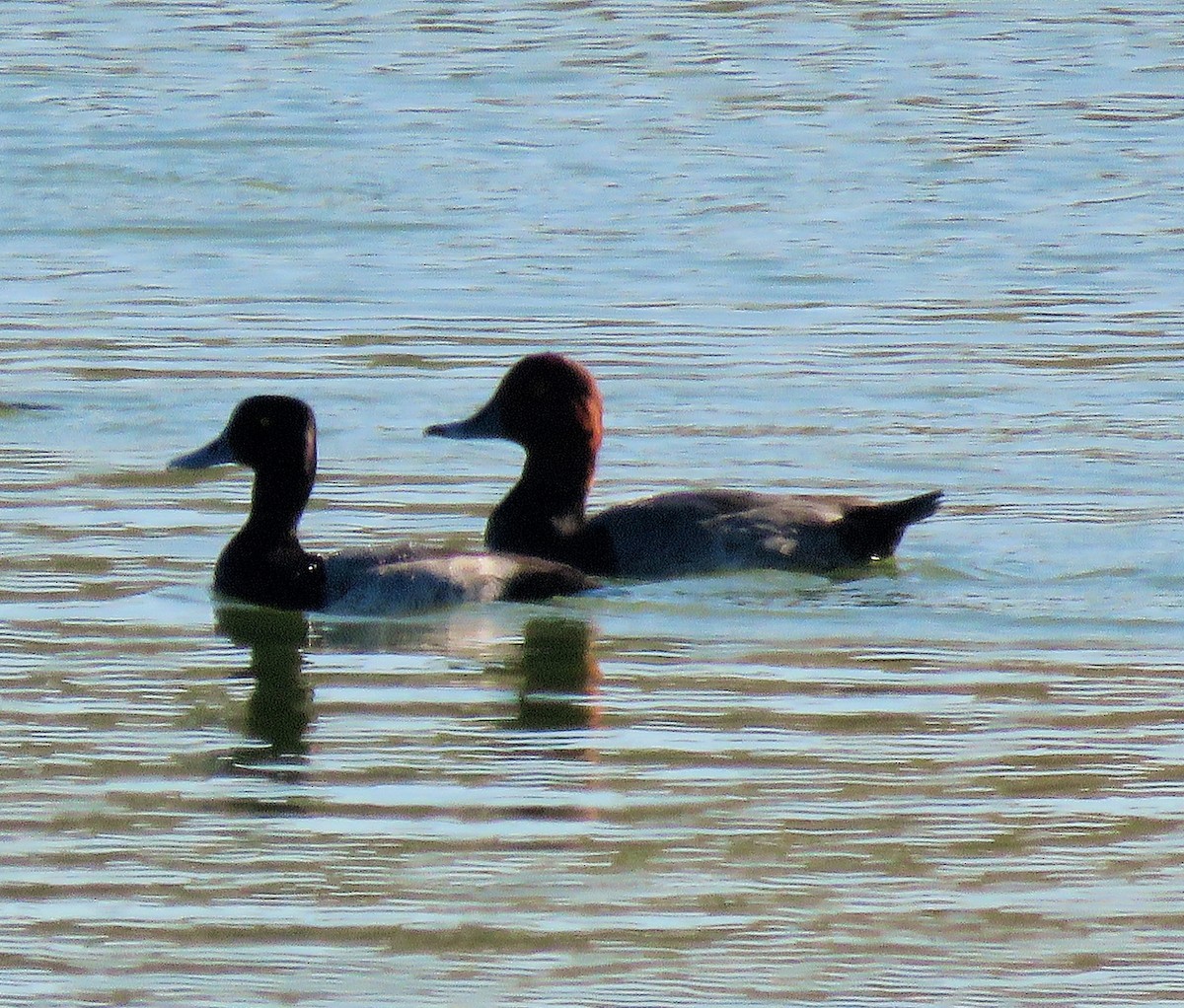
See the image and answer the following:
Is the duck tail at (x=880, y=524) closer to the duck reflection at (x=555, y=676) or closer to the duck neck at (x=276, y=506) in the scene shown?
the duck reflection at (x=555, y=676)

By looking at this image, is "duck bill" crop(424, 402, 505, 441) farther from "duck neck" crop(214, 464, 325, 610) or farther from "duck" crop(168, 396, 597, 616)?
"duck neck" crop(214, 464, 325, 610)

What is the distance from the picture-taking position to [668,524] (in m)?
11.0

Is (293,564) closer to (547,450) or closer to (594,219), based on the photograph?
(547,450)

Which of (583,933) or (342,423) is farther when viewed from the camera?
(342,423)

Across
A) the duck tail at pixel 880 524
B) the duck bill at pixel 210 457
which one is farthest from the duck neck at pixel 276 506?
the duck tail at pixel 880 524

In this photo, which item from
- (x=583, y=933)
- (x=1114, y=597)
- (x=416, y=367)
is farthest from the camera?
(x=416, y=367)

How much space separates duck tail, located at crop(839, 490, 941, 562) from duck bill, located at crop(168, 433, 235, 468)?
235 cm

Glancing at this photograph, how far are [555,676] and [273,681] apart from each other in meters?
0.89

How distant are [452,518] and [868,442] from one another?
227 cm

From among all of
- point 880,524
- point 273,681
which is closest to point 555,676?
point 273,681

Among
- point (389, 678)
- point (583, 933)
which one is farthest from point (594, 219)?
point (583, 933)

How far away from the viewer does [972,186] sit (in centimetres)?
2192

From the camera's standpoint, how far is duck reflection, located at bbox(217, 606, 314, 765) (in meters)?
8.10

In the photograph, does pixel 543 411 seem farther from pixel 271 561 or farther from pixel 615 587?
pixel 271 561
